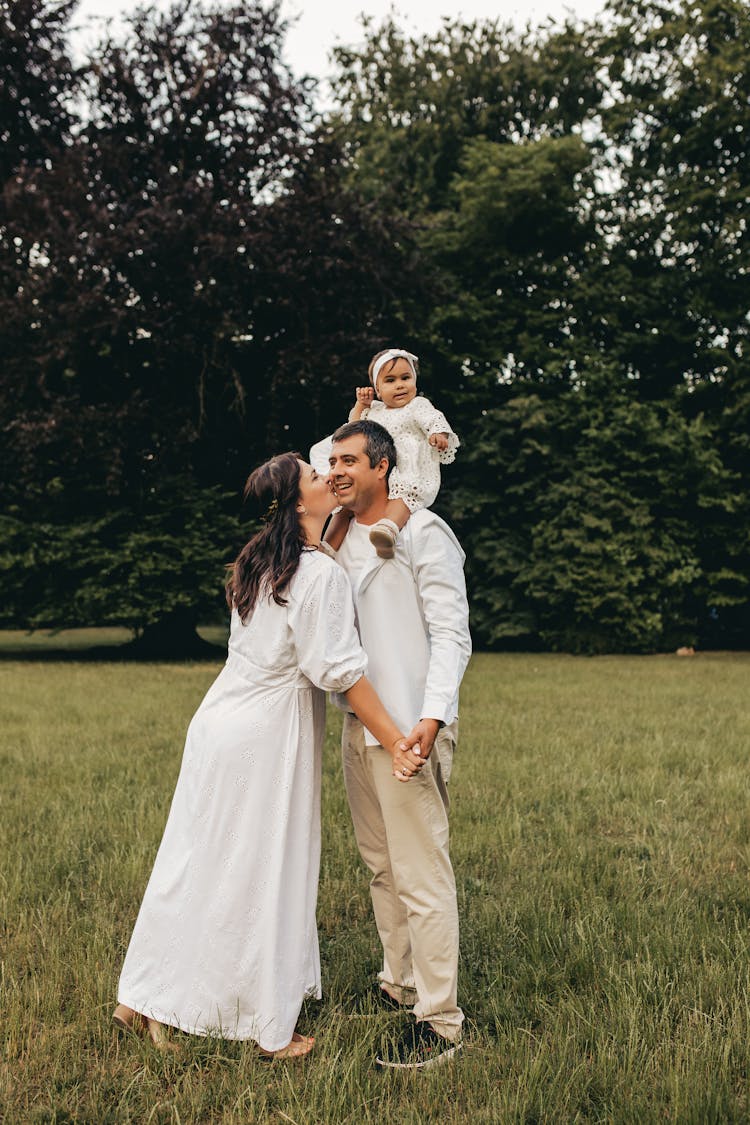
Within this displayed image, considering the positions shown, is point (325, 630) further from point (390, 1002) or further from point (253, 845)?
point (390, 1002)

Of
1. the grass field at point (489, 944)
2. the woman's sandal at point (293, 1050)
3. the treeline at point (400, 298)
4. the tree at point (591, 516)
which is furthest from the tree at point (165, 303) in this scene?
the woman's sandal at point (293, 1050)

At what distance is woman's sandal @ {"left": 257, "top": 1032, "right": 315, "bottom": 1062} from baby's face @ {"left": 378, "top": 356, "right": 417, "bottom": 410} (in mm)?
2673

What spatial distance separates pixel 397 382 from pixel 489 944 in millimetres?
2597

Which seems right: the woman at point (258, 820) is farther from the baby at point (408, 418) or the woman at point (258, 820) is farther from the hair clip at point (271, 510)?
the baby at point (408, 418)

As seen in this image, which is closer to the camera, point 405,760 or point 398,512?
point 405,760

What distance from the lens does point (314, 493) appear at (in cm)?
349

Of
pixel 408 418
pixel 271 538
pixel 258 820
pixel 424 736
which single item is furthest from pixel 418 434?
pixel 258 820

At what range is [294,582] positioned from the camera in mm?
3312

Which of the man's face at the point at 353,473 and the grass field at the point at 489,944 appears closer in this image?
the grass field at the point at 489,944

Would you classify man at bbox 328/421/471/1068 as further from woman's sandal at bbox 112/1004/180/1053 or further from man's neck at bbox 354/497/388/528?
woman's sandal at bbox 112/1004/180/1053

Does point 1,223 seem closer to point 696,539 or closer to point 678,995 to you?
point 696,539

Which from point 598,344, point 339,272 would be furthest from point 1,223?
point 598,344

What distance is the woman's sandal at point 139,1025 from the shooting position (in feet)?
10.8

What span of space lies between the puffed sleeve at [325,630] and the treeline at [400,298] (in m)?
15.2
